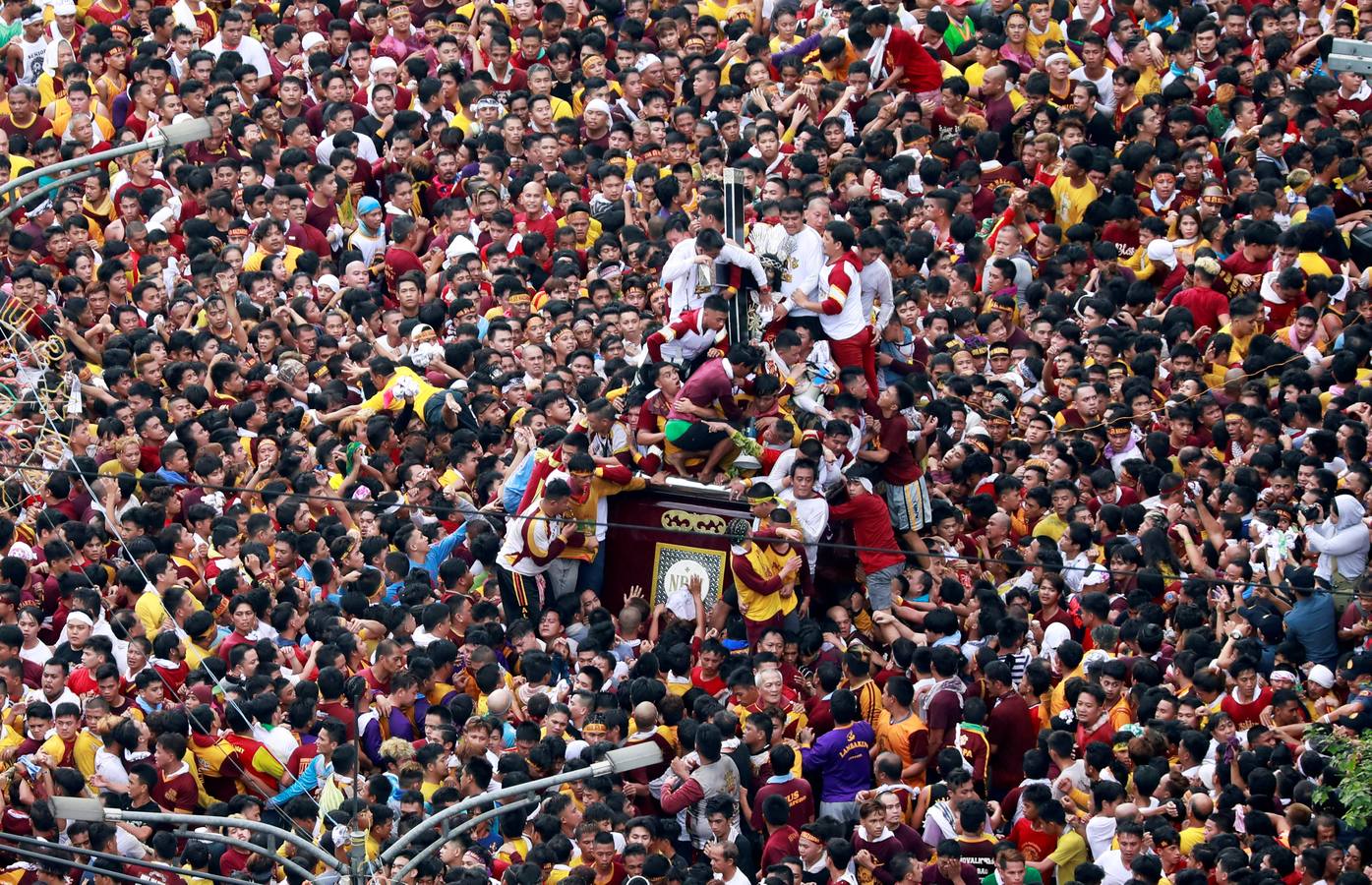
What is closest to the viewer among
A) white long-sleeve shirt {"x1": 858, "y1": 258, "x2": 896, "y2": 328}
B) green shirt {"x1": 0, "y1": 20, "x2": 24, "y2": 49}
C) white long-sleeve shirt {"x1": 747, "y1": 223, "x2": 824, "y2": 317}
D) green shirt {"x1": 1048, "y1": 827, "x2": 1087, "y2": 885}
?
green shirt {"x1": 1048, "y1": 827, "x2": 1087, "y2": 885}

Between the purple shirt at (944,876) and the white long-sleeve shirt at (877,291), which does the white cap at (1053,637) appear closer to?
the purple shirt at (944,876)

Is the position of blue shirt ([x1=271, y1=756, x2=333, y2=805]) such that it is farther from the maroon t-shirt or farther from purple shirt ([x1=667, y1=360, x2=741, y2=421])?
Answer: purple shirt ([x1=667, y1=360, x2=741, y2=421])

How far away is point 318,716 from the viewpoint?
64.6ft

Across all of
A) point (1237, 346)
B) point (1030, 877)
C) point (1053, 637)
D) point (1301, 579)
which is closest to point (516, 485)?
point (1053, 637)

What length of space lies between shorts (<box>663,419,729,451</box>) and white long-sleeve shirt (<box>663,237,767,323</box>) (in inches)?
33.6

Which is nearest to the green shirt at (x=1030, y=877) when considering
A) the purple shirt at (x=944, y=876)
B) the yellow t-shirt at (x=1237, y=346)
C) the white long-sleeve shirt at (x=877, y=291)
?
the purple shirt at (x=944, y=876)

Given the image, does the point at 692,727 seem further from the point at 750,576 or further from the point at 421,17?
the point at 421,17

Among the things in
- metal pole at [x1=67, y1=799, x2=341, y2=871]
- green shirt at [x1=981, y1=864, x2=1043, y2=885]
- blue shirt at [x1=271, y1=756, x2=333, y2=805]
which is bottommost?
blue shirt at [x1=271, y1=756, x2=333, y2=805]

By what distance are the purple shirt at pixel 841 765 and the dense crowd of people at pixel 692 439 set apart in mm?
38

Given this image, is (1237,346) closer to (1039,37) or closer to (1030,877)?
(1039,37)

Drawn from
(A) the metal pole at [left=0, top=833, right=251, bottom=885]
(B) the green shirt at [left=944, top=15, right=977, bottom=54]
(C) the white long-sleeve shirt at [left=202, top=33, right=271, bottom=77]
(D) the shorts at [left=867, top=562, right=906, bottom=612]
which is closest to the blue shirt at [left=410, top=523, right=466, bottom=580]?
(D) the shorts at [left=867, top=562, right=906, bottom=612]

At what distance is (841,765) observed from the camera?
757 inches

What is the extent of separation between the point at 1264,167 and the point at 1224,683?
7379mm

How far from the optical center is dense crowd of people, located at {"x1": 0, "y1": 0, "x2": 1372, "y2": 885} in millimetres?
18719
